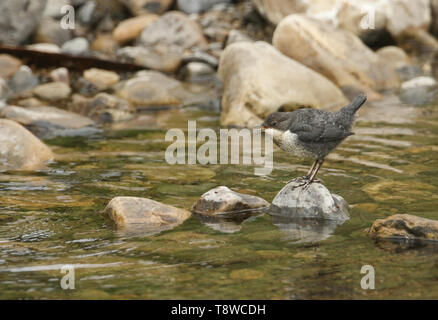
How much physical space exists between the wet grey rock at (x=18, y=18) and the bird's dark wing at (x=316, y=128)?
10573 millimetres

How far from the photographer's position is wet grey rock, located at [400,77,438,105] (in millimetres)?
13411

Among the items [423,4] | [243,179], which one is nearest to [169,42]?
[423,4]

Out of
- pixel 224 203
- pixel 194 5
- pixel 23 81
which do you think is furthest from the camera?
pixel 194 5

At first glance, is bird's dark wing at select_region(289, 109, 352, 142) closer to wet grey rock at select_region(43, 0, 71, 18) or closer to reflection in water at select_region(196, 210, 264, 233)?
reflection in water at select_region(196, 210, 264, 233)

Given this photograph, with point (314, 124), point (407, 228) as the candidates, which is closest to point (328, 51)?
point (314, 124)

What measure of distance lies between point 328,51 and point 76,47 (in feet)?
20.0

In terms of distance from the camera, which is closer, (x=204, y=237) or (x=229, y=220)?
(x=204, y=237)

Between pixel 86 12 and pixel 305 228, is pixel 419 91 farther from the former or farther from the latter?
pixel 86 12

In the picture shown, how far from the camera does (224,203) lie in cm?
690

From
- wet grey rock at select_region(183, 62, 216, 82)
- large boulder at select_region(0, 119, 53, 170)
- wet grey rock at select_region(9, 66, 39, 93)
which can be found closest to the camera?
large boulder at select_region(0, 119, 53, 170)

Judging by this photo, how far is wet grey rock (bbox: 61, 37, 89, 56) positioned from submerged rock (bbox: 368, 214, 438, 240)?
11531 mm

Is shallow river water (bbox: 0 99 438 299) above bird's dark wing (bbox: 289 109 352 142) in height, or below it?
below

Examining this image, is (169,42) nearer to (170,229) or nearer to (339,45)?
(339,45)

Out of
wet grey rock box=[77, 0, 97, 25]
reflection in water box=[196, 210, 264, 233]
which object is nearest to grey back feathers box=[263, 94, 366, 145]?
reflection in water box=[196, 210, 264, 233]
